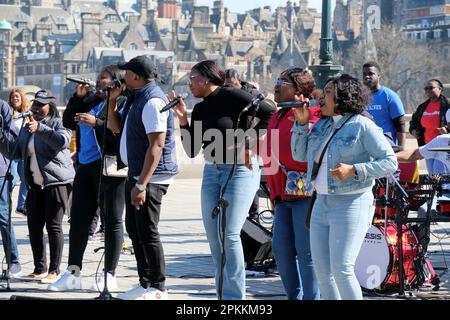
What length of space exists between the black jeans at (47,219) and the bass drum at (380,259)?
2704 mm

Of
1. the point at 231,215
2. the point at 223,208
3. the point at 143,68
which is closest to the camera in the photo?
the point at 223,208

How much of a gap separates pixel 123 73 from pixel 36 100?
971 millimetres

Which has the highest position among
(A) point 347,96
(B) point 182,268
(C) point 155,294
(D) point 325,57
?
(A) point 347,96

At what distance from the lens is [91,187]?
10.1 m

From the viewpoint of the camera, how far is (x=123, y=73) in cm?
997

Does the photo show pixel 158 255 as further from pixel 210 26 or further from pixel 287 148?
pixel 210 26

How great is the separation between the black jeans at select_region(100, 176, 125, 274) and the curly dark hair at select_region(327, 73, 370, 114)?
9.50 ft

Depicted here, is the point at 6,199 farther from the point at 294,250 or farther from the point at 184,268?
the point at 294,250

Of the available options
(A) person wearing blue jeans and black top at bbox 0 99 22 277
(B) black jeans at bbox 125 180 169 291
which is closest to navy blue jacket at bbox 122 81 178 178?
(B) black jeans at bbox 125 180 169 291

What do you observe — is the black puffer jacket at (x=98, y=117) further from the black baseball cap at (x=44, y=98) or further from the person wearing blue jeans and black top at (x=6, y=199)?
the person wearing blue jeans and black top at (x=6, y=199)

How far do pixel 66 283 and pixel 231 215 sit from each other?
7.44 ft

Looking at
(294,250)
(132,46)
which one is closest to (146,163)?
(294,250)

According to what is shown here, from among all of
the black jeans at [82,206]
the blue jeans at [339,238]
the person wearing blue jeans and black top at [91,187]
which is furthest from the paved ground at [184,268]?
the blue jeans at [339,238]
